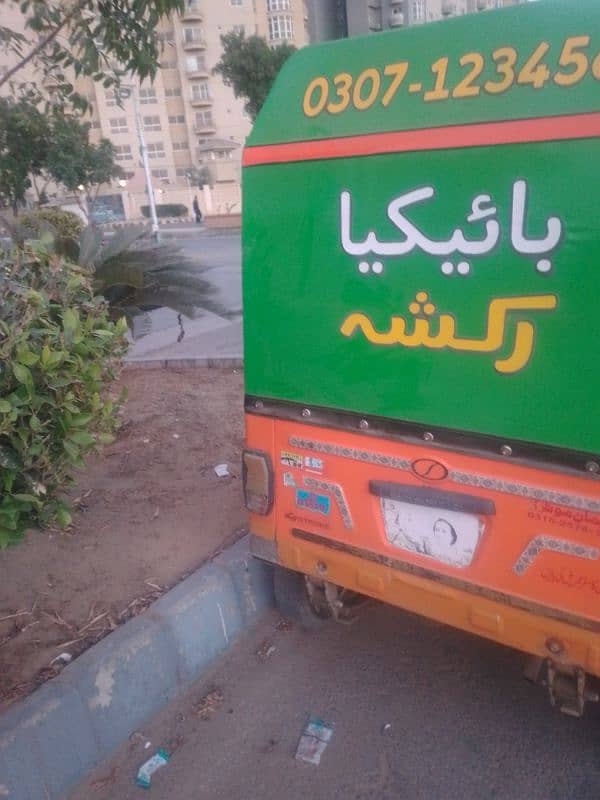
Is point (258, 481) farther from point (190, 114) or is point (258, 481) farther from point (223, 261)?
point (190, 114)

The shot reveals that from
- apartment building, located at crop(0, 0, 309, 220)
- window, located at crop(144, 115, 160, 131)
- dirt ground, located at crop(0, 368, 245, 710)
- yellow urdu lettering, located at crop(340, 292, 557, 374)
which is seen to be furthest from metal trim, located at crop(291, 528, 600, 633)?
window, located at crop(144, 115, 160, 131)

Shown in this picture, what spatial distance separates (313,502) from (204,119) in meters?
64.2

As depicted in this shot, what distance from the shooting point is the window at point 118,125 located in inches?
2286

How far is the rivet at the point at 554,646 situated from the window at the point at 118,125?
63640 mm

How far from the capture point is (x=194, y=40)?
5672 cm

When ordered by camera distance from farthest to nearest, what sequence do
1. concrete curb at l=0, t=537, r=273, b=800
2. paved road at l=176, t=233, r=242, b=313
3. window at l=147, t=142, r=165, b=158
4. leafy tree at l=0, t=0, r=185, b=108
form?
1. window at l=147, t=142, r=165, b=158
2. paved road at l=176, t=233, r=242, b=313
3. leafy tree at l=0, t=0, r=185, b=108
4. concrete curb at l=0, t=537, r=273, b=800

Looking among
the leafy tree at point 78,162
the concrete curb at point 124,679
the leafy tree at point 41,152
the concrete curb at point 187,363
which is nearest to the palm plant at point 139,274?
the leafy tree at point 41,152

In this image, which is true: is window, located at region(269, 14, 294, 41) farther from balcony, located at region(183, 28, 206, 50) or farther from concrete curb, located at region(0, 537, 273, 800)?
concrete curb, located at region(0, 537, 273, 800)

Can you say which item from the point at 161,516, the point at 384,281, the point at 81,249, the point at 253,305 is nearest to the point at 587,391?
the point at 384,281

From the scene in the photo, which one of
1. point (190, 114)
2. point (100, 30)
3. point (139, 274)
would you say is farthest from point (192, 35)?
point (139, 274)

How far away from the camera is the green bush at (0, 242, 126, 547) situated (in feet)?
7.23

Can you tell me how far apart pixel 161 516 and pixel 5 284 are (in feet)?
6.67

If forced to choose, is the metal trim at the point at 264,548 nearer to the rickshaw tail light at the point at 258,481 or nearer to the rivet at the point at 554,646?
the rickshaw tail light at the point at 258,481

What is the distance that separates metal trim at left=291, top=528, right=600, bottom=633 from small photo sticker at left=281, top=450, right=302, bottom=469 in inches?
11.1
